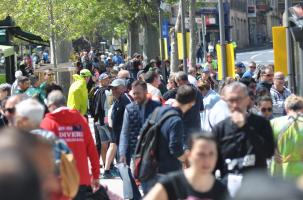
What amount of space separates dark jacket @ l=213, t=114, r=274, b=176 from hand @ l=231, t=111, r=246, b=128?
0.02m

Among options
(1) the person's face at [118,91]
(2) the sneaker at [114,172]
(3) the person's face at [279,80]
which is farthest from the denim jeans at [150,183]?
(2) the sneaker at [114,172]

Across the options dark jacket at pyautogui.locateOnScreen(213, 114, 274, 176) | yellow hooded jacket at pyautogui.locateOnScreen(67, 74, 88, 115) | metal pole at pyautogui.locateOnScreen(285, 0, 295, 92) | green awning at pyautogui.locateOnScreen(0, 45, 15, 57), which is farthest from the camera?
green awning at pyautogui.locateOnScreen(0, 45, 15, 57)

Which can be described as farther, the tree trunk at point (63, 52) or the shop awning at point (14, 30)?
the tree trunk at point (63, 52)

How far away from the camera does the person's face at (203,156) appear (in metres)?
5.38

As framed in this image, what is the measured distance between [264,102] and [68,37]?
2084cm

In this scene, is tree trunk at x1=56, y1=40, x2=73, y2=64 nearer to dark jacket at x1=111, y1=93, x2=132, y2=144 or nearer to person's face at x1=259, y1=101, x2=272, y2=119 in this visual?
dark jacket at x1=111, y1=93, x2=132, y2=144

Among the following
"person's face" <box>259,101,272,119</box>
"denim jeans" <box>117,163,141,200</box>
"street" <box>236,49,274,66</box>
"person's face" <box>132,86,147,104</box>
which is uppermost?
"person's face" <box>132,86,147,104</box>

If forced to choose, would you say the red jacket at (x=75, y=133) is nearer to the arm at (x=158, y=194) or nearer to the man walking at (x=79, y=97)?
the arm at (x=158, y=194)

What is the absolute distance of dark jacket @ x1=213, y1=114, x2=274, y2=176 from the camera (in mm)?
6754

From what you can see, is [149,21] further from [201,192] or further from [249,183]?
[249,183]

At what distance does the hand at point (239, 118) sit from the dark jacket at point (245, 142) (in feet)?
0.07

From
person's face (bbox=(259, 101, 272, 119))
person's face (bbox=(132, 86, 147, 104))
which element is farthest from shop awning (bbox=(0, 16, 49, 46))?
person's face (bbox=(259, 101, 272, 119))

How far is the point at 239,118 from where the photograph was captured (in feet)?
22.3

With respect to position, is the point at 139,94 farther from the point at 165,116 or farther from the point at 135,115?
the point at 165,116
